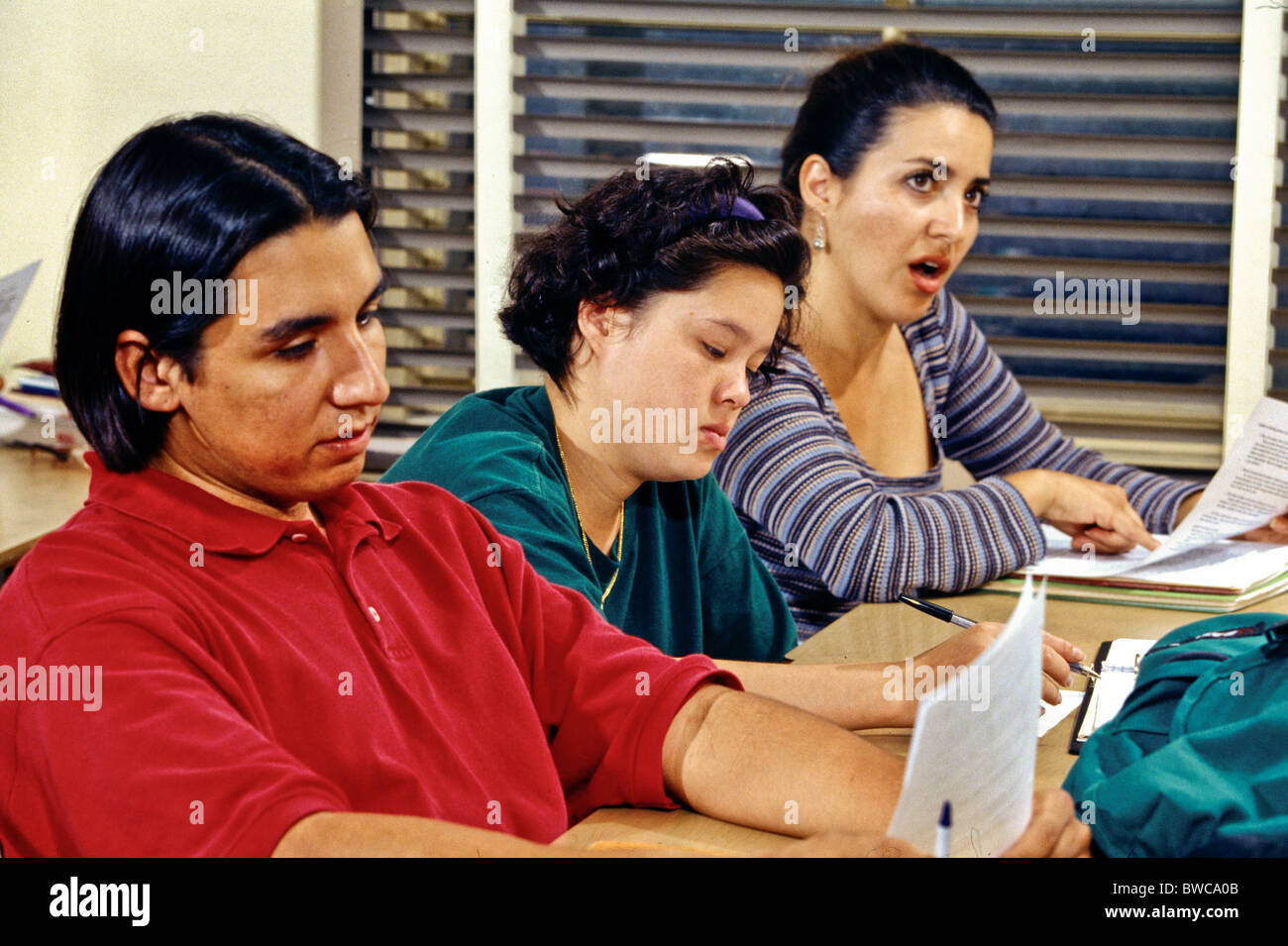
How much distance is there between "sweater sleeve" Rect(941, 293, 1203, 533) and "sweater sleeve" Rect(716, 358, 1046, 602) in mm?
430

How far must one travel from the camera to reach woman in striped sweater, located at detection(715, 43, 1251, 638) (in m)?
1.62

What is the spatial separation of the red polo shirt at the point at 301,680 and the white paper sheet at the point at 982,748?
291 mm

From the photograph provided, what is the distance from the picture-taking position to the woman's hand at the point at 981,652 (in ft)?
3.78

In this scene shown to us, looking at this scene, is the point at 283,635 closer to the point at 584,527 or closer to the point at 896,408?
the point at 584,527

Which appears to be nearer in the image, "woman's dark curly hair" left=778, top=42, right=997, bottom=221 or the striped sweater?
the striped sweater

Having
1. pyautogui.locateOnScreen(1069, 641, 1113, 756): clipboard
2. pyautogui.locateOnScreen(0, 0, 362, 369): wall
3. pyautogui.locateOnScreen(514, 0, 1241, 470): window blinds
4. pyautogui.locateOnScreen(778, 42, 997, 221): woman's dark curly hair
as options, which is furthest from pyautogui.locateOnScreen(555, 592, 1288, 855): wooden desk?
pyautogui.locateOnScreen(0, 0, 362, 369): wall

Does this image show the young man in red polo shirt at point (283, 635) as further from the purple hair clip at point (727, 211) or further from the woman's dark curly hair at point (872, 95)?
the woman's dark curly hair at point (872, 95)

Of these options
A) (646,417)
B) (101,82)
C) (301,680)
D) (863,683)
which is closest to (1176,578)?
(863,683)

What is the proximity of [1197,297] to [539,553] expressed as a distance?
1.96 m

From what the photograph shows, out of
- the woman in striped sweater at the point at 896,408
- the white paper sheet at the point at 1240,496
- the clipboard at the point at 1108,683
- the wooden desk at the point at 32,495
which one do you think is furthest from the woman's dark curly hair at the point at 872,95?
the wooden desk at the point at 32,495

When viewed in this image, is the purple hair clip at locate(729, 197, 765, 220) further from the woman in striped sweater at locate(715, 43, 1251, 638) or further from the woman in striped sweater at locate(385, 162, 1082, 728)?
the woman in striped sweater at locate(715, 43, 1251, 638)

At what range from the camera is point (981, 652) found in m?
1.22

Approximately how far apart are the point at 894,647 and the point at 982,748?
2.40ft

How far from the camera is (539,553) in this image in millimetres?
1157
